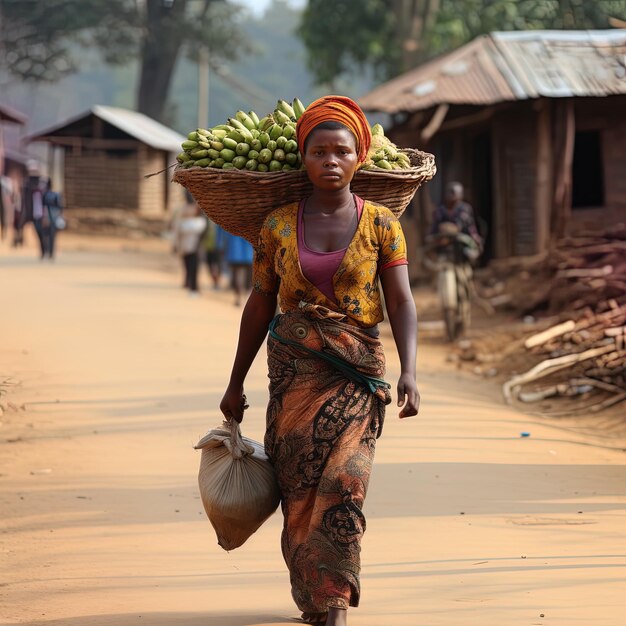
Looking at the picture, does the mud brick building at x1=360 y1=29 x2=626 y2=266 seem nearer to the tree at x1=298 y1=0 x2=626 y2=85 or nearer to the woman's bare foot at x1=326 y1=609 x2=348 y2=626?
the tree at x1=298 y1=0 x2=626 y2=85

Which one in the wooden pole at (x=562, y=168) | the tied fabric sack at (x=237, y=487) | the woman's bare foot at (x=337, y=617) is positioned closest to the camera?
the woman's bare foot at (x=337, y=617)

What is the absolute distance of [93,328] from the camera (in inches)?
513

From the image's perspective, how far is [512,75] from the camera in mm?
18594

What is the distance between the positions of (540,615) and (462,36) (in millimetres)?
28916

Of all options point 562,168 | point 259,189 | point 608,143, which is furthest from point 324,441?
point 608,143

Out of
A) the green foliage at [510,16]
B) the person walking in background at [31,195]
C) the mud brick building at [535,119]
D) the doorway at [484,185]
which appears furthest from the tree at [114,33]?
the mud brick building at [535,119]

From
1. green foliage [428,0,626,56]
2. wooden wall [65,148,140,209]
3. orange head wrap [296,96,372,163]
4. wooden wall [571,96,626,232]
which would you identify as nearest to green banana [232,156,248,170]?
orange head wrap [296,96,372,163]

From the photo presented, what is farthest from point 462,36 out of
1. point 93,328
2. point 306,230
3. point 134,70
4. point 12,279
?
point 134,70

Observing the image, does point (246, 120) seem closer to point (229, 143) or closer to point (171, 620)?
point (229, 143)

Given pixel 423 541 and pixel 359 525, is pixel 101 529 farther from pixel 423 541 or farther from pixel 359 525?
pixel 359 525

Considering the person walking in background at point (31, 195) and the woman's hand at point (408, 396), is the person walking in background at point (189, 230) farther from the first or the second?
the woman's hand at point (408, 396)

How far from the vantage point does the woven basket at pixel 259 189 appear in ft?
13.9

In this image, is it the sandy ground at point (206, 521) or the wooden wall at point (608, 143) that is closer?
the sandy ground at point (206, 521)

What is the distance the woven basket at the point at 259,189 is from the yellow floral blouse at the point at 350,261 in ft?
0.28
